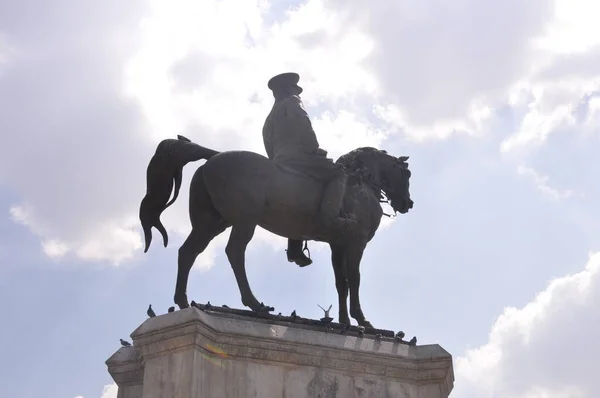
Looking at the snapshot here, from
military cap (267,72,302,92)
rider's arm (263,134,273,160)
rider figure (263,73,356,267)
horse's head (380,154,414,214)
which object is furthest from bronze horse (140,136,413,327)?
military cap (267,72,302,92)

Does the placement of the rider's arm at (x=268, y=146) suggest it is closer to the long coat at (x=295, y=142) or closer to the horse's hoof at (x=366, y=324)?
the long coat at (x=295, y=142)

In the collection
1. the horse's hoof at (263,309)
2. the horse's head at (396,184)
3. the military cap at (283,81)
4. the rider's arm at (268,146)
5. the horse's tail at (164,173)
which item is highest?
the military cap at (283,81)

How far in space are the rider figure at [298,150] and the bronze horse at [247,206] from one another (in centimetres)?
17

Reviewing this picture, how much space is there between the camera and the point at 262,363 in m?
9.87

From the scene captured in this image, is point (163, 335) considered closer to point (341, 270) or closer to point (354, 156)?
point (341, 270)

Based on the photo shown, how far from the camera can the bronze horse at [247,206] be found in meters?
11.1

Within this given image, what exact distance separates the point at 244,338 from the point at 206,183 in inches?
93.2

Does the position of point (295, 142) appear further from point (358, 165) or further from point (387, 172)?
point (387, 172)

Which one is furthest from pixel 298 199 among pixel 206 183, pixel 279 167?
pixel 206 183

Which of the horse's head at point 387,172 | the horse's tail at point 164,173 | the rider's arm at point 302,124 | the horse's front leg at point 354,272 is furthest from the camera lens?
the horse's head at point 387,172

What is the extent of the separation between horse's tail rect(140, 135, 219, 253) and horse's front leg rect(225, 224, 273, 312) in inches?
47.1

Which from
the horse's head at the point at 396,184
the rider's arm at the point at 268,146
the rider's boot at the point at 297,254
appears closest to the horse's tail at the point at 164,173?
the rider's arm at the point at 268,146

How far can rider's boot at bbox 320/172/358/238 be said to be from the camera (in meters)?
11.6

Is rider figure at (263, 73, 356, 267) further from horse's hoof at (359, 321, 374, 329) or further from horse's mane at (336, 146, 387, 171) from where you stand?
horse's hoof at (359, 321, 374, 329)
